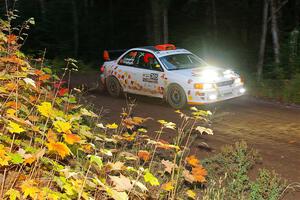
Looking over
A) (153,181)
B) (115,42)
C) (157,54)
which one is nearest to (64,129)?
(153,181)

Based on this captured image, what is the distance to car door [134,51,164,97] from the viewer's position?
11.8m

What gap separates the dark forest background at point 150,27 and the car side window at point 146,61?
313 inches

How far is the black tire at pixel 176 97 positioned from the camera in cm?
1122

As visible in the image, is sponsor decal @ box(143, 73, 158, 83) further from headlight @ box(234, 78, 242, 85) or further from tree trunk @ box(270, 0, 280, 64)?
tree trunk @ box(270, 0, 280, 64)

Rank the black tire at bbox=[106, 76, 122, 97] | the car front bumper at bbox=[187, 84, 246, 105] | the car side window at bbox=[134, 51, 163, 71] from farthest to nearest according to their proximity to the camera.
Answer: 1. the black tire at bbox=[106, 76, 122, 97]
2. the car side window at bbox=[134, 51, 163, 71]
3. the car front bumper at bbox=[187, 84, 246, 105]

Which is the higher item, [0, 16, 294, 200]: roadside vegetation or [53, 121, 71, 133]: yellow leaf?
→ [53, 121, 71, 133]: yellow leaf

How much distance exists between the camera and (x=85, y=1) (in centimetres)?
3019

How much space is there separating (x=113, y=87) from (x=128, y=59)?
1.07 m

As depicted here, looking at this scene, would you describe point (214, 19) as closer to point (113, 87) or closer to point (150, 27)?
point (150, 27)

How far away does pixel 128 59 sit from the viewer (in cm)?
1295

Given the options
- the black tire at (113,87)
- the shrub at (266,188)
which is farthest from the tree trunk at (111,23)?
the shrub at (266,188)

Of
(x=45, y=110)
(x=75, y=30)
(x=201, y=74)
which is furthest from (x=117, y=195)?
(x=75, y=30)

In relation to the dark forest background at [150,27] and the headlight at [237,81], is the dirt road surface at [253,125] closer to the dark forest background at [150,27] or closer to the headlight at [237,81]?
the headlight at [237,81]

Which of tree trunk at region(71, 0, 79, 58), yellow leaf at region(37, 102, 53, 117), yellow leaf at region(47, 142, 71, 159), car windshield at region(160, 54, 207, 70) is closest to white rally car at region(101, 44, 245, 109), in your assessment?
car windshield at region(160, 54, 207, 70)
